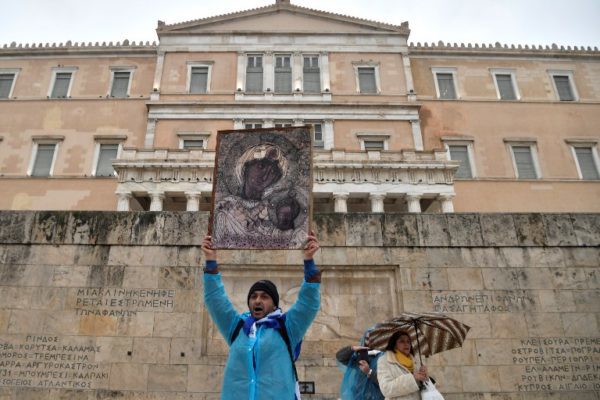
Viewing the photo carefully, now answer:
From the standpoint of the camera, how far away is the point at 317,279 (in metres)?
3.73

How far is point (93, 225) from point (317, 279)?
569cm

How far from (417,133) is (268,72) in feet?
35.4

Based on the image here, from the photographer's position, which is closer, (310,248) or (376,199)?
(310,248)

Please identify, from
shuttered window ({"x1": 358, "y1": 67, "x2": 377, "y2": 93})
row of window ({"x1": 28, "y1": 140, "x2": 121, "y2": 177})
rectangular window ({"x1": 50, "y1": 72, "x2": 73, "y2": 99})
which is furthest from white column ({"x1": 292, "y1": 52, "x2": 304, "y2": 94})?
rectangular window ({"x1": 50, "y1": 72, "x2": 73, "y2": 99})

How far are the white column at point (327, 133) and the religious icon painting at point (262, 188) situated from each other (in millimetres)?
23250

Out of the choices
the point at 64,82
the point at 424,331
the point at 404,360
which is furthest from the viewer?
the point at 64,82

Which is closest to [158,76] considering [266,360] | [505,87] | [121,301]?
[505,87]

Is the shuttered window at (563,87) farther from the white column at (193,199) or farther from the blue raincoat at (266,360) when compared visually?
the blue raincoat at (266,360)

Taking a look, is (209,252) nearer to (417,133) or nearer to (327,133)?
(327,133)

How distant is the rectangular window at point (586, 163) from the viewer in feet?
97.7

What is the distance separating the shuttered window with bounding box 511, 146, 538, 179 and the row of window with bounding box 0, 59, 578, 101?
4.08 metres

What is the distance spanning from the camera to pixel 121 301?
24.6ft

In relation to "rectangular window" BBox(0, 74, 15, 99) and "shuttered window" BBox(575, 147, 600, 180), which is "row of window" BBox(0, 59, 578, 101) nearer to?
"rectangular window" BBox(0, 74, 15, 99)

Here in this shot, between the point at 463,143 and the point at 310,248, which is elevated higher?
the point at 463,143
